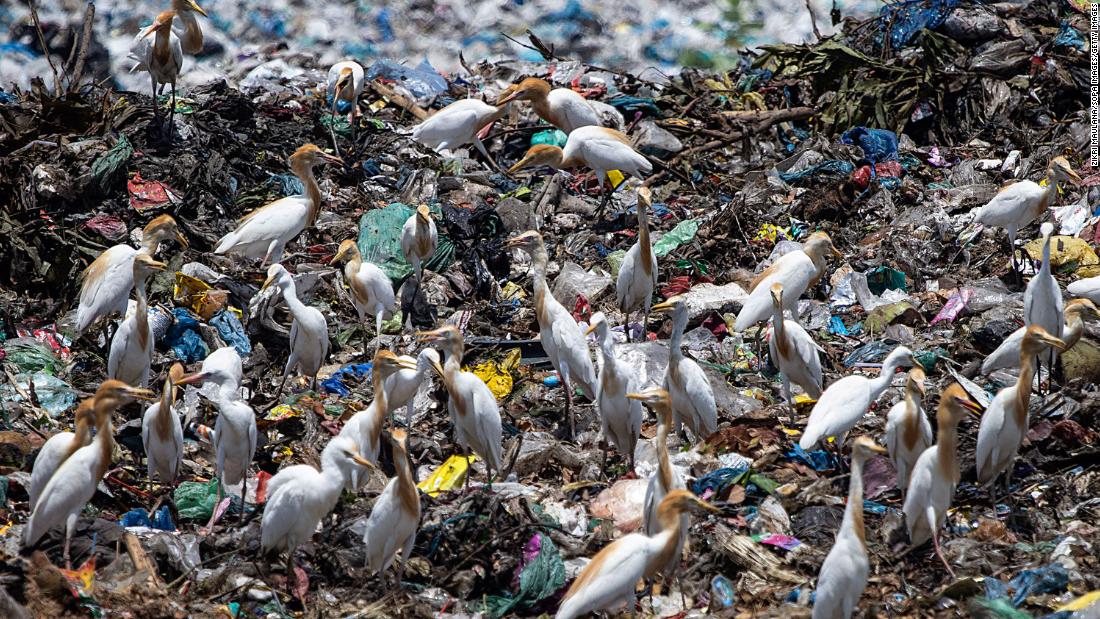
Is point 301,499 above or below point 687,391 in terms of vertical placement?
above

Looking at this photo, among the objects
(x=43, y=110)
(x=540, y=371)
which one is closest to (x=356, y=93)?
(x=43, y=110)

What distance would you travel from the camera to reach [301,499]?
4.73 meters

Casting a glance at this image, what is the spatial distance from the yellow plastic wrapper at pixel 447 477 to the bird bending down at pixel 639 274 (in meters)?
1.83

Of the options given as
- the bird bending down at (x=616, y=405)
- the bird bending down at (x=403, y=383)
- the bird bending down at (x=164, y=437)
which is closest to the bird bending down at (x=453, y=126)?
the bird bending down at (x=403, y=383)

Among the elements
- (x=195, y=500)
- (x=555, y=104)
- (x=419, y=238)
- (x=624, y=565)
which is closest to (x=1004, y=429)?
(x=624, y=565)

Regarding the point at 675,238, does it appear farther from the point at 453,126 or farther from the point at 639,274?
the point at 453,126

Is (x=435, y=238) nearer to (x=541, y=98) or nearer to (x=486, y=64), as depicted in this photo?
(x=541, y=98)

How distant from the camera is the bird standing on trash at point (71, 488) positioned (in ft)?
15.5

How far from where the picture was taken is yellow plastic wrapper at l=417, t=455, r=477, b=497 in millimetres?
5898

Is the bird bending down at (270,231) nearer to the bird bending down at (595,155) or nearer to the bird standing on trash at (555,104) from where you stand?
the bird bending down at (595,155)

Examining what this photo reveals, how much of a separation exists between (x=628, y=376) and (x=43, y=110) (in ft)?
20.5

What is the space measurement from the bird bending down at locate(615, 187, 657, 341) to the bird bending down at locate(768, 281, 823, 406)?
1.14m

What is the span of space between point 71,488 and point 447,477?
1889mm

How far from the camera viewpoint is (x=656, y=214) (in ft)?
30.6
